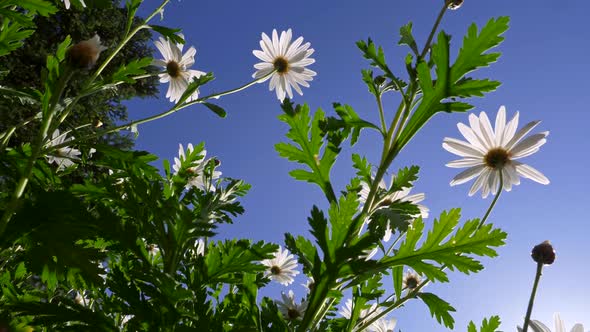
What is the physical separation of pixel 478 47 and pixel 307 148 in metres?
0.59

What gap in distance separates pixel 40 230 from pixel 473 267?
115 cm

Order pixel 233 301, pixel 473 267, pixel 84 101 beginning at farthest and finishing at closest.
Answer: pixel 84 101
pixel 233 301
pixel 473 267

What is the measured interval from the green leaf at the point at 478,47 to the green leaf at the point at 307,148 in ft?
1.41

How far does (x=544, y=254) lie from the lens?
1414 mm

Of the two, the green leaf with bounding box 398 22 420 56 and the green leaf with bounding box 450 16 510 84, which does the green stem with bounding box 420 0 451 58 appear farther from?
the green leaf with bounding box 450 16 510 84

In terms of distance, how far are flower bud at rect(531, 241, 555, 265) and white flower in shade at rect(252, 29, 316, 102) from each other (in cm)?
290

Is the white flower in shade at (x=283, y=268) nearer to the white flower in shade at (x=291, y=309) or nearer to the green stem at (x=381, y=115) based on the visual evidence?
the white flower in shade at (x=291, y=309)

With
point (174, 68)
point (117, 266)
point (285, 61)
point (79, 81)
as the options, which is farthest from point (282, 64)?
point (79, 81)

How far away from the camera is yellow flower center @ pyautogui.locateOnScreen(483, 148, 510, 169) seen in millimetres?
2197

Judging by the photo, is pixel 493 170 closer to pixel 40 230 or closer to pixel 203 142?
pixel 203 142

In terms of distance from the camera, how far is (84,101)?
36.8 feet

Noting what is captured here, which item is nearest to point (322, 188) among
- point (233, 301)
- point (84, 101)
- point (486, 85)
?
point (233, 301)

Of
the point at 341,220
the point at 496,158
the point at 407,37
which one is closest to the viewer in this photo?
the point at 341,220

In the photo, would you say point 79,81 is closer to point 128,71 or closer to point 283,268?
point 283,268
